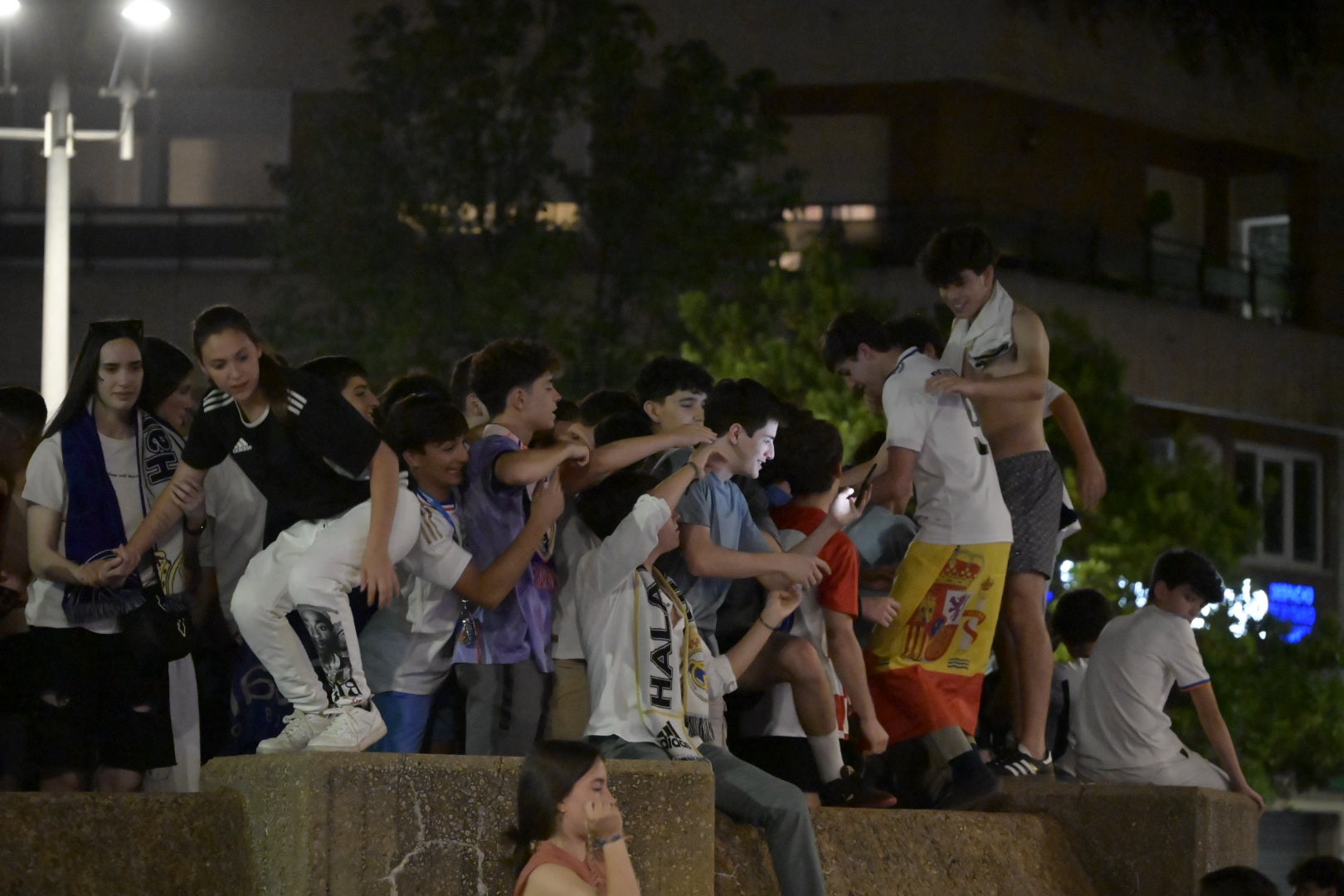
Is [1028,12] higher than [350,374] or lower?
higher

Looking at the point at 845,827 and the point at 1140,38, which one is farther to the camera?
the point at 1140,38

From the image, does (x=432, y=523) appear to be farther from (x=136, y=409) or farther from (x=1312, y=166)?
(x=1312, y=166)

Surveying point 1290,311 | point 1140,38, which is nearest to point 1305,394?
point 1290,311

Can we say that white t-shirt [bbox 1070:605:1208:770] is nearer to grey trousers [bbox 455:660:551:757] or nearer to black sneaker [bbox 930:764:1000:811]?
black sneaker [bbox 930:764:1000:811]

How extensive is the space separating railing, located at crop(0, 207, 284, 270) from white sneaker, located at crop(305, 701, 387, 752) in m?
20.8

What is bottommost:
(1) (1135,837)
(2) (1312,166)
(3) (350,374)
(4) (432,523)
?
(1) (1135,837)

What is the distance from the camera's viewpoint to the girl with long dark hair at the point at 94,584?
6152 mm

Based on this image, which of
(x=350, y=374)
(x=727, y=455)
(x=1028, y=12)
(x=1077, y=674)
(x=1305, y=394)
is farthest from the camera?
(x=1305, y=394)

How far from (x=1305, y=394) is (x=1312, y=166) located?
12.0ft

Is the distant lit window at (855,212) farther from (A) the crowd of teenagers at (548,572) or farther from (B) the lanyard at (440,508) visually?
(B) the lanyard at (440,508)

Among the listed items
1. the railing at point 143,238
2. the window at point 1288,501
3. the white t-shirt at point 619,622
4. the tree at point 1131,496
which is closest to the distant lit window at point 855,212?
the tree at point 1131,496

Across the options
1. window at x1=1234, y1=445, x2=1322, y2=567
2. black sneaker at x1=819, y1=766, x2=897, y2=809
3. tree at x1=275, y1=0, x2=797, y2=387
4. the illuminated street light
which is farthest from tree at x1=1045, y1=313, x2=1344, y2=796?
black sneaker at x1=819, y1=766, x2=897, y2=809

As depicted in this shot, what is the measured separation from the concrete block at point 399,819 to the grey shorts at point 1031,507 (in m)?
2.38

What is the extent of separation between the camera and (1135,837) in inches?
308
